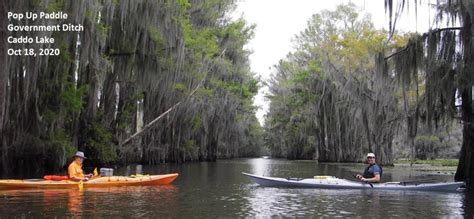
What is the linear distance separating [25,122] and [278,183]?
9122 millimetres

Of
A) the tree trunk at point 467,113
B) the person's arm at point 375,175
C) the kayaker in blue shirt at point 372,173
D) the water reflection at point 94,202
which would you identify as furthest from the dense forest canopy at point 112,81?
the tree trunk at point 467,113

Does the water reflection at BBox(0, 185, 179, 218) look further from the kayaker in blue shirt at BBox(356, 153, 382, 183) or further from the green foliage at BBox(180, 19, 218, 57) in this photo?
the green foliage at BBox(180, 19, 218, 57)

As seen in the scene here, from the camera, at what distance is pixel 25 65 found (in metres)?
14.7

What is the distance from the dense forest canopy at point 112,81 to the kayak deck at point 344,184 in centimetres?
772

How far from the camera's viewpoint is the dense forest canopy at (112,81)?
1634cm

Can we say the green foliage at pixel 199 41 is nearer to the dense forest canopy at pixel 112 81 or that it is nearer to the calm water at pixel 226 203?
the dense forest canopy at pixel 112 81

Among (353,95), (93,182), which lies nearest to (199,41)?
(353,95)

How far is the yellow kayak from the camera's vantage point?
13844 mm

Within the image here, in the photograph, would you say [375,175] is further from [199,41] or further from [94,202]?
[199,41]

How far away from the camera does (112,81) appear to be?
25609 millimetres

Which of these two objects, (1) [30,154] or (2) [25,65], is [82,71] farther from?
(2) [25,65]

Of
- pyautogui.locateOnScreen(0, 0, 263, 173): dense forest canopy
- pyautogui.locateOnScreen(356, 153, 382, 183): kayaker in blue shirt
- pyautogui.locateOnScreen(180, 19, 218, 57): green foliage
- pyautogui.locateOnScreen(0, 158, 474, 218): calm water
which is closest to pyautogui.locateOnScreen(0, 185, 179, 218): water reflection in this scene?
pyautogui.locateOnScreen(0, 158, 474, 218): calm water

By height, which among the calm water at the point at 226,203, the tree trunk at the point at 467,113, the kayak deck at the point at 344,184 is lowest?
the calm water at the point at 226,203

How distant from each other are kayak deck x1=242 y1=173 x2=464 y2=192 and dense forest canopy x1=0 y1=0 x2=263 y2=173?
7725 millimetres
